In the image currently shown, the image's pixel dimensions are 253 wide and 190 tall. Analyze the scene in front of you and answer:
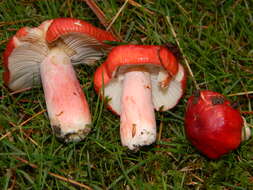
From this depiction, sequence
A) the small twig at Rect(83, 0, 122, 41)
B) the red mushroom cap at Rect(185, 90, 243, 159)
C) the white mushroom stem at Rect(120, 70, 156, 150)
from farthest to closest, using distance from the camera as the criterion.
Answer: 1. the small twig at Rect(83, 0, 122, 41)
2. the white mushroom stem at Rect(120, 70, 156, 150)
3. the red mushroom cap at Rect(185, 90, 243, 159)

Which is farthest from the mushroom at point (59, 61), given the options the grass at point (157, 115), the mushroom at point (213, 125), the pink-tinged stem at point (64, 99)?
the mushroom at point (213, 125)

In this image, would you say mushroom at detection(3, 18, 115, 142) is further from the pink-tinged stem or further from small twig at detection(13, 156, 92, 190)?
small twig at detection(13, 156, 92, 190)

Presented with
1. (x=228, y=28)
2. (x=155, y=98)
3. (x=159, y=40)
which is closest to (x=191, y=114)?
(x=155, y=98)

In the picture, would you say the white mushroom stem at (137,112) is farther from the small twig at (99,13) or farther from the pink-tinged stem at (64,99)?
the small twig at (99,13)

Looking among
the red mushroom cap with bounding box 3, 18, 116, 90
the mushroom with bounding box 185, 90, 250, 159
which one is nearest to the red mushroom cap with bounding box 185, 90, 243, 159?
the mushroom with bounding box 185, 90, 250, 159

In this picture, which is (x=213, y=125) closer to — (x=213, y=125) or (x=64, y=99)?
(x=213, y=125)

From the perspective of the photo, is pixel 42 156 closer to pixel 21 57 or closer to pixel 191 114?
pixel 21 57

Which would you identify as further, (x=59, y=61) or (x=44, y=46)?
(x=59, y=61)

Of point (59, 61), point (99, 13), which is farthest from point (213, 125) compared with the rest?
point (99, 13)
